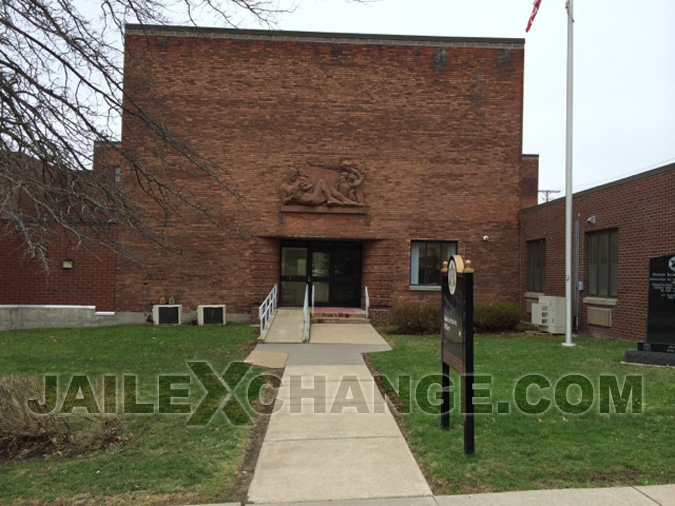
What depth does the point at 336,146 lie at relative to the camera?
18.7m

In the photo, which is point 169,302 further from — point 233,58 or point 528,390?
point 528,390

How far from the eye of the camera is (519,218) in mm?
19109

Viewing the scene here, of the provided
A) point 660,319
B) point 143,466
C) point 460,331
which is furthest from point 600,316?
point 143,466

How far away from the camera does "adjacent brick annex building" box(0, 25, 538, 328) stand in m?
18.6

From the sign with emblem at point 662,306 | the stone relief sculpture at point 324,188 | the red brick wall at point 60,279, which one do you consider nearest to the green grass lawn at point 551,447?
the sign with emblem at point 662,306

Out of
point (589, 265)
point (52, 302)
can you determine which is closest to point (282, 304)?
point (52, 302)

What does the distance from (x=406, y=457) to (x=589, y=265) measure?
1222cm

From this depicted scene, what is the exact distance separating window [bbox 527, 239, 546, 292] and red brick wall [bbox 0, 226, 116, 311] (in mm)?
13736

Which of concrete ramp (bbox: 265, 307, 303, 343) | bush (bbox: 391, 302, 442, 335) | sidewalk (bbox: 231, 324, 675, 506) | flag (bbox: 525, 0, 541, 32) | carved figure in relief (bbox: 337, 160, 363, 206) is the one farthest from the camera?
carved figure in relief (bbox: 337, 160, 363, 206)

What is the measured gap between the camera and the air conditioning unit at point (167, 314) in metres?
17.9

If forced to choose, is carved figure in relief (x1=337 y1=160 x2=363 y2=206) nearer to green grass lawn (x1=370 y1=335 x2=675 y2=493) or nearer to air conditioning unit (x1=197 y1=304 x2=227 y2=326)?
air conditioning unit (x1=197 y1=304 x2=227 y2=326)

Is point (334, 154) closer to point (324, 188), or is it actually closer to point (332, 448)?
point (324, 188)

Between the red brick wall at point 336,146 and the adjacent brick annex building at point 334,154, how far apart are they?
1.5 inches

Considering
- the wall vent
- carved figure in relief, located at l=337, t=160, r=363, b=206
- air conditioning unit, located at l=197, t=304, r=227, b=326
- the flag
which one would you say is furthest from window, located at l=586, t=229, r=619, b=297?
air conditioning unit, located at l=197, t=304, r=227, b=326
